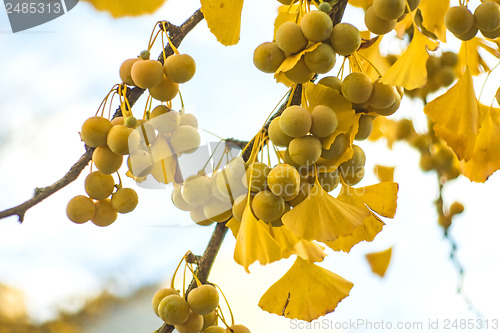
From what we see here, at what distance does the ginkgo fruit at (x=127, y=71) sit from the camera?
0.43m

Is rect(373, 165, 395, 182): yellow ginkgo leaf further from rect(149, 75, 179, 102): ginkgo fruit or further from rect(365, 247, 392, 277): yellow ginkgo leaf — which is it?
rect(149, 75, 179, 102): ginkgo fruit

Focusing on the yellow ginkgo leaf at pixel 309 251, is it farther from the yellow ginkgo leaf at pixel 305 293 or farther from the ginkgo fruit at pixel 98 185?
the ginkgo fruit at pixel 98 185

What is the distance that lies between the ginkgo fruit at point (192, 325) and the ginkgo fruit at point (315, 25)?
25 cm

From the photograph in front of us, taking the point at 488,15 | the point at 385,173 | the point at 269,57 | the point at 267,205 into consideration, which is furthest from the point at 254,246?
the point at 385,173

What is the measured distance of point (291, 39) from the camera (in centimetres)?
36

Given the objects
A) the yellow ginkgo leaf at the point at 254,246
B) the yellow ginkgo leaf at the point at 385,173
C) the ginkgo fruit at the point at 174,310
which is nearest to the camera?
the yellow ginkgo leaf at the point at 254,246

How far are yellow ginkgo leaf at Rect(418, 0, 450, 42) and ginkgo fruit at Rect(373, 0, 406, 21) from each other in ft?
0.40

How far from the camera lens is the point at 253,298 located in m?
0.88

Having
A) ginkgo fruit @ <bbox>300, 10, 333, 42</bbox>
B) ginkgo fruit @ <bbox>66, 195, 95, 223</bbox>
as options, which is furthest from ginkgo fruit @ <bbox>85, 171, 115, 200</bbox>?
ginkgo fruit @ <bbox>300, 10, 333, 42</bbox>

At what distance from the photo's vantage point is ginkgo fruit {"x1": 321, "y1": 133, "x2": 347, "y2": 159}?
1.22 feet

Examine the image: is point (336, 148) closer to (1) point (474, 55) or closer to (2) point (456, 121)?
(2) point (456, 121)

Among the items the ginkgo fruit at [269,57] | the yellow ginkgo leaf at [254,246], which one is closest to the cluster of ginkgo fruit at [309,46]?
the ginkgo fruit at [269,57]

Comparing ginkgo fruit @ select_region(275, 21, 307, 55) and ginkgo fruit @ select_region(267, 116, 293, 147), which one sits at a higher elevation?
ginkgo fruit @ select_region(275, 21, 307, 55)

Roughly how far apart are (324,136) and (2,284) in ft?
2.69
